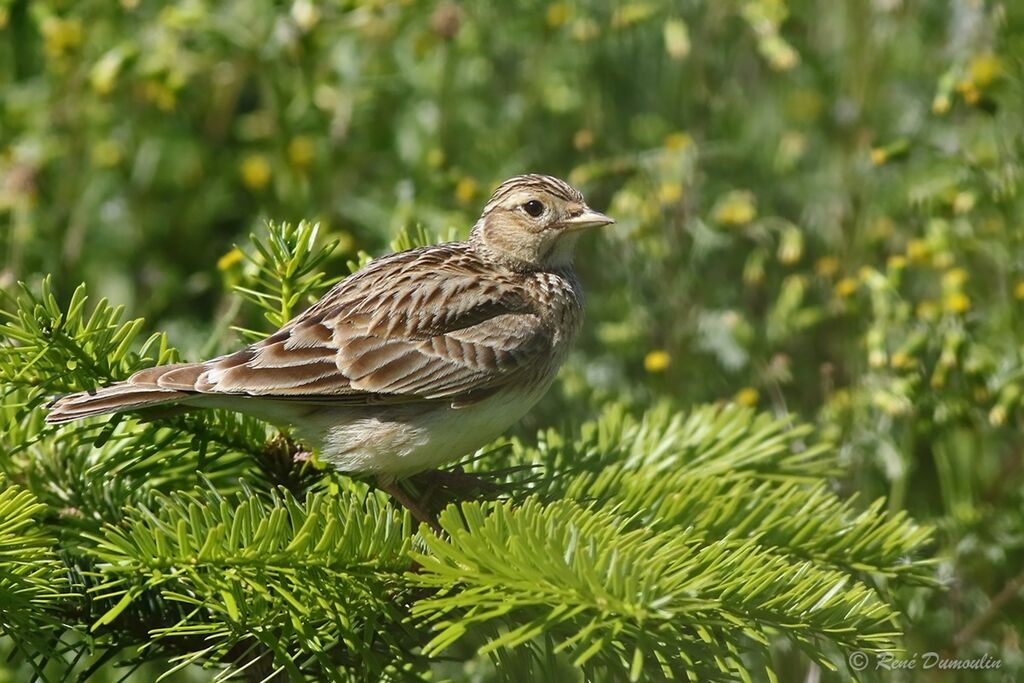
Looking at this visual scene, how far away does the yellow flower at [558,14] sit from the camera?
5.01 metres

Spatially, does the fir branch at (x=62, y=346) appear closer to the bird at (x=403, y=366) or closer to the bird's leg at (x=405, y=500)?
the bird at (x=403, y=366)

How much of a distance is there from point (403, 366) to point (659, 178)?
7.41 ft

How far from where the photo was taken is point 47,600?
2.16m

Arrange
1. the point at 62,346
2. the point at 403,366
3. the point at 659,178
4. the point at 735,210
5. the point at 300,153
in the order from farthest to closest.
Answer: the point at 659,178
the point at 300,153
the point at 735,210
the point at 403,366
the point at 62,346

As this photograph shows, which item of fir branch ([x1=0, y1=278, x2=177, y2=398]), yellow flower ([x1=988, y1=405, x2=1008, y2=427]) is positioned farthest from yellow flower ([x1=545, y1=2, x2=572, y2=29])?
fir branch ([x1=0, y1=278, x2=177, y2=398])

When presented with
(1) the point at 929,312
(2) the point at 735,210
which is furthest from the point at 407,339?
(2) the point at 735,210

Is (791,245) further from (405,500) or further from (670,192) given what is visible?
(405,500)

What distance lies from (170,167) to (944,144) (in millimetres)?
3148

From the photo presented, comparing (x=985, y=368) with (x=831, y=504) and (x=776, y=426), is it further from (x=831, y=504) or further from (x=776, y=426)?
(x=831, y=504)

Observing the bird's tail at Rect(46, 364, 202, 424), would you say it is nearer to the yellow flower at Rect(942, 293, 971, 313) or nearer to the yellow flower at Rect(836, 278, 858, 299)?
the yellow flower at Rect(942, 293, 971, 313)

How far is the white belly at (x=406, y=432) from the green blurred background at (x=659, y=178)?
102 cm

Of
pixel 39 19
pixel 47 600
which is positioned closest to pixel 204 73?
pixel 39 19

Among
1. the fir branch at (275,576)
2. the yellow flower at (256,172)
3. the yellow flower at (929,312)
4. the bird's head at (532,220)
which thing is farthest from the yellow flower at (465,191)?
the fir branch at (275,576)

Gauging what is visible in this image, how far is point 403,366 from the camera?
3.11 meters
